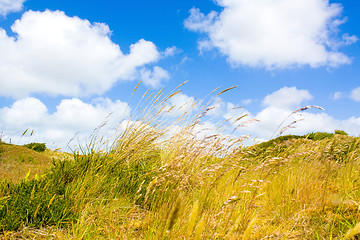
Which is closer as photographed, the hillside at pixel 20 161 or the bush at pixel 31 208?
the bush at pixel 31 208

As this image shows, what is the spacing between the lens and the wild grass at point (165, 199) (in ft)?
7.45

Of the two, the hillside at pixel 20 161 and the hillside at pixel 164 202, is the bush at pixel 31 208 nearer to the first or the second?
the hillside at pixel 164 202

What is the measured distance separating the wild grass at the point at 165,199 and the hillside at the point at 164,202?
0.01 metres

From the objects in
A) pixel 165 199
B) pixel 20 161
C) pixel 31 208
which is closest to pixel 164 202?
pixel 165 199

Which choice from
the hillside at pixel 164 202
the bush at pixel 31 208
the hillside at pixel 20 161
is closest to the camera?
the hillside at pixel 164 202

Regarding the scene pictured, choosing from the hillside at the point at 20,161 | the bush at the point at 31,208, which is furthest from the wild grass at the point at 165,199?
the hillside at the point at 20,161

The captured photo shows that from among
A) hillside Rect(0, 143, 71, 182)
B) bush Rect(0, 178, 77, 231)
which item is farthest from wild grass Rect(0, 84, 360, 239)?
hillside Rect(0, 143, 71, 182)

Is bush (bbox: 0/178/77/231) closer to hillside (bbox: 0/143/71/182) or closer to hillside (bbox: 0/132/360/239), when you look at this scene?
hillside (bbox: 0/132/360/239)

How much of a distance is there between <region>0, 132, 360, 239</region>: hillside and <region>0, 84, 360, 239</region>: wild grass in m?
0.01

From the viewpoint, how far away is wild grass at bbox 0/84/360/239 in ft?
7.45

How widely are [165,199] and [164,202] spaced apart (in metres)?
0.09

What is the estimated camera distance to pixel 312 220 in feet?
8.68

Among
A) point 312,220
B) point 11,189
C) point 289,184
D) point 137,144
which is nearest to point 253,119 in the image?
point 289,184

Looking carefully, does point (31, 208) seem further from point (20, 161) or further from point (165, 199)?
point (20, 161)
